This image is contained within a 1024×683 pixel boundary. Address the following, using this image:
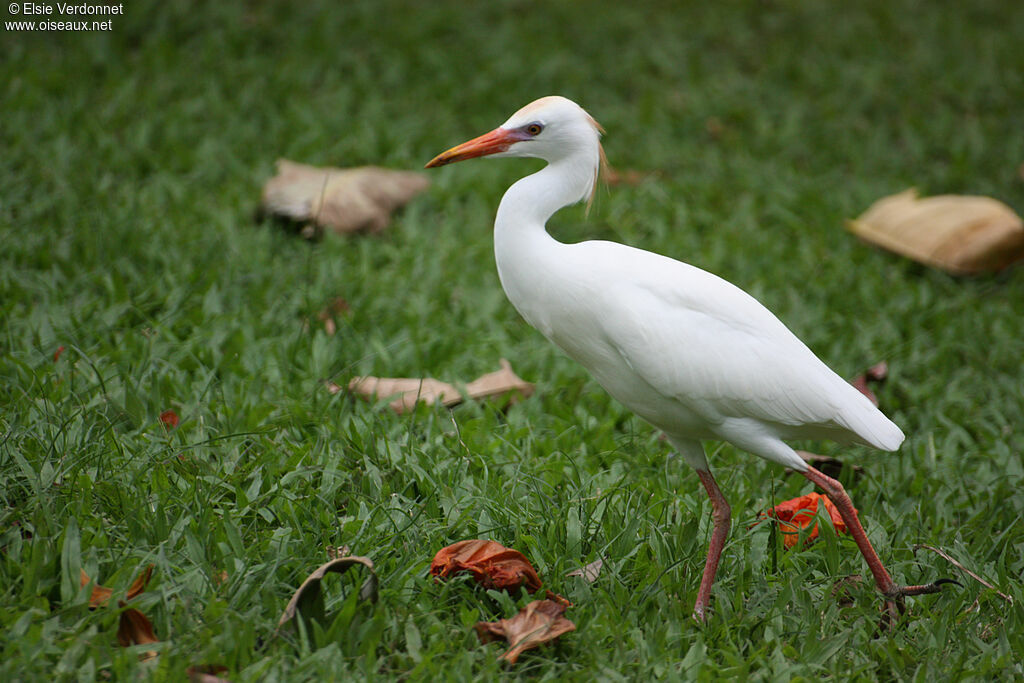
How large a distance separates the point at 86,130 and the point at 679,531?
13.8 feet

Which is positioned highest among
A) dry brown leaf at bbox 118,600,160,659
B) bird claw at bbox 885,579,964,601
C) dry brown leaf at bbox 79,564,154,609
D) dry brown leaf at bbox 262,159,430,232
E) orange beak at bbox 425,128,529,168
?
orange beak at bbox 425,128,529,168

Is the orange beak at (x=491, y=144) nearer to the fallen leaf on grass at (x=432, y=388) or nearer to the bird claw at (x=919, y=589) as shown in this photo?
the fallen leaf on grass at (x=432, y=388)

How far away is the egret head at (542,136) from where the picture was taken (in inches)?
112

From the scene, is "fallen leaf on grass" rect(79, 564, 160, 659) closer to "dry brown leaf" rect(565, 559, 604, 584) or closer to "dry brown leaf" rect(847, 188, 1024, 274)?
"dry brown leaf" rect(565, 559, 604, 584)

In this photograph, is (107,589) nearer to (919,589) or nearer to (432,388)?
(432,388)

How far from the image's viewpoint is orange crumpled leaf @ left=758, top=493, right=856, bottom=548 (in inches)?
125

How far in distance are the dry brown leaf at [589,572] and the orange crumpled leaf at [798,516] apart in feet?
2.32

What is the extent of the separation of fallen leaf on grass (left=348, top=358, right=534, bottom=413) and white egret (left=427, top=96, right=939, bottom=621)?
0.93 m

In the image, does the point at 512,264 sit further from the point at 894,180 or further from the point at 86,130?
the point at 894,180

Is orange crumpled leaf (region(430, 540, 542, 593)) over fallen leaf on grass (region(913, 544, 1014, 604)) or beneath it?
over

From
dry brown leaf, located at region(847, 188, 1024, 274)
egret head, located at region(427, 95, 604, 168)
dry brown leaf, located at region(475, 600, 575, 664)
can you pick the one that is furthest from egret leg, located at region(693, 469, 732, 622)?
dry brown leaf, located at region(847, 188, 1024, 274)

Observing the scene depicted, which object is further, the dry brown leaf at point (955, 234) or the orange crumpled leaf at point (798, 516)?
the dry brown leaf at point (955, 234)

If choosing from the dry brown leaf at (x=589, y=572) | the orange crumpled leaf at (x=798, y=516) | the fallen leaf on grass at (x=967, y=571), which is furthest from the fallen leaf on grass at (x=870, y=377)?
the dry brown leaf at (x=589, y=572)

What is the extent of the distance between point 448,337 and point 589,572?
1655 millimetres
